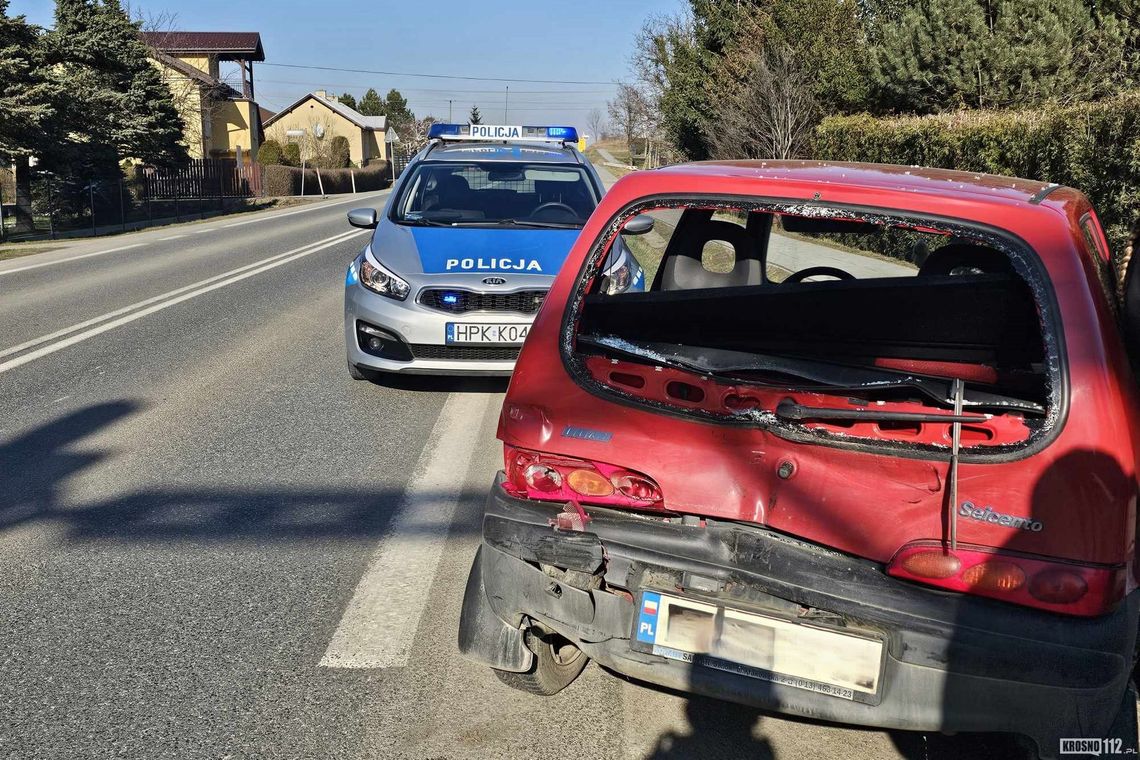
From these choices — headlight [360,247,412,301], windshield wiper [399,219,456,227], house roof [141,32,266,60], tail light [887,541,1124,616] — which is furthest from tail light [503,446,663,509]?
house roof [141,32,266,60]

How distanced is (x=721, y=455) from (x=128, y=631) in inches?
86.7

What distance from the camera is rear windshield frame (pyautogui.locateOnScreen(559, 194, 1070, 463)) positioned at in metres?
2.68

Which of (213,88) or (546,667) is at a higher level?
(213,88)

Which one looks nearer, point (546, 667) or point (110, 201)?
point (546, 667)

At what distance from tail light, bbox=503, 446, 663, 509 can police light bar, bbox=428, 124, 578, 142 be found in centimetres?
717

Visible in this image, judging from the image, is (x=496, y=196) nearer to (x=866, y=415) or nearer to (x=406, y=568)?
(x=406, y=568)

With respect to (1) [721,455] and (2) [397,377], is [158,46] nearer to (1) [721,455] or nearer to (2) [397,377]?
(2) [397,377]

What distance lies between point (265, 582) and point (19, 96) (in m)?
25.7

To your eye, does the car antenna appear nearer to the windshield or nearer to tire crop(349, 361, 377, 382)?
tire crop(349, 361, 377, 382)

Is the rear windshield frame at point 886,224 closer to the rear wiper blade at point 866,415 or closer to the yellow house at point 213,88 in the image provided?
the rear wiper blade at point 866,415

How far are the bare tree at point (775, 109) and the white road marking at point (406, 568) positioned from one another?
2044cm

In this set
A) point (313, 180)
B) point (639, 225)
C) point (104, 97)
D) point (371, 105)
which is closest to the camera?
point (639, 225)

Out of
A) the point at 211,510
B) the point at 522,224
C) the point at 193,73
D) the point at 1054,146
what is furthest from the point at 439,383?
the point at 193,73

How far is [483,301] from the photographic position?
7.08 metres
